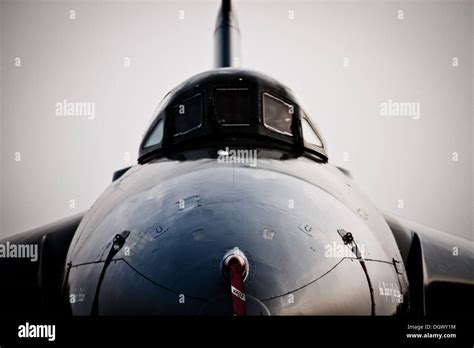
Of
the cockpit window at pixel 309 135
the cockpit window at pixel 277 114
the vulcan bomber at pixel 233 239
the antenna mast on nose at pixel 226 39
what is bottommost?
the vulcan bomber at pixel 233 239

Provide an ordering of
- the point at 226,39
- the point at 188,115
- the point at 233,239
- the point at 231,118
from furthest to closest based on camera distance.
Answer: the point at 226,39, the point at 188,115, the point at 231,118, the point at 233,239

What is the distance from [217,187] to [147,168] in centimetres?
157

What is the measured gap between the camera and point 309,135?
5379 millimetres

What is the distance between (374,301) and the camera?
283cm

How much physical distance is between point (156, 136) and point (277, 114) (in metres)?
1.47

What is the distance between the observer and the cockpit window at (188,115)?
502 cm

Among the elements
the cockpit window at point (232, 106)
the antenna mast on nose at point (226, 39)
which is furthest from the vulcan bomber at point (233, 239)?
the antenna mast on nose at point (226, 39)

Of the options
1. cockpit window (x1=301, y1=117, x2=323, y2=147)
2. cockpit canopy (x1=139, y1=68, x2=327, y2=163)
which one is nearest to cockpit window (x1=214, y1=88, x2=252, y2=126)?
cockpit canopy (x1=139, y1=68, x2=327, y2=163)

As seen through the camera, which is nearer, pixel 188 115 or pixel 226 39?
pixel 188 115

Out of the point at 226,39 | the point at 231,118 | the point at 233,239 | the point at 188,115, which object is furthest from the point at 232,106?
the point at 226,39

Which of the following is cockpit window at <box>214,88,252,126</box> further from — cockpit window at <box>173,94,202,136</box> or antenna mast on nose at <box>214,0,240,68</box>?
antenna mast on nose at <box>214,0,240,68</box>

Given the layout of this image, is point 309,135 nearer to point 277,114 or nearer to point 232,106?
point 277,114

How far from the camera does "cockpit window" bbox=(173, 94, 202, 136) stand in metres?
5.02

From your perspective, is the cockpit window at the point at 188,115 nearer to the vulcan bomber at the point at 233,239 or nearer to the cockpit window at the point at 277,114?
the vulcan bomber at the point at 233,239
